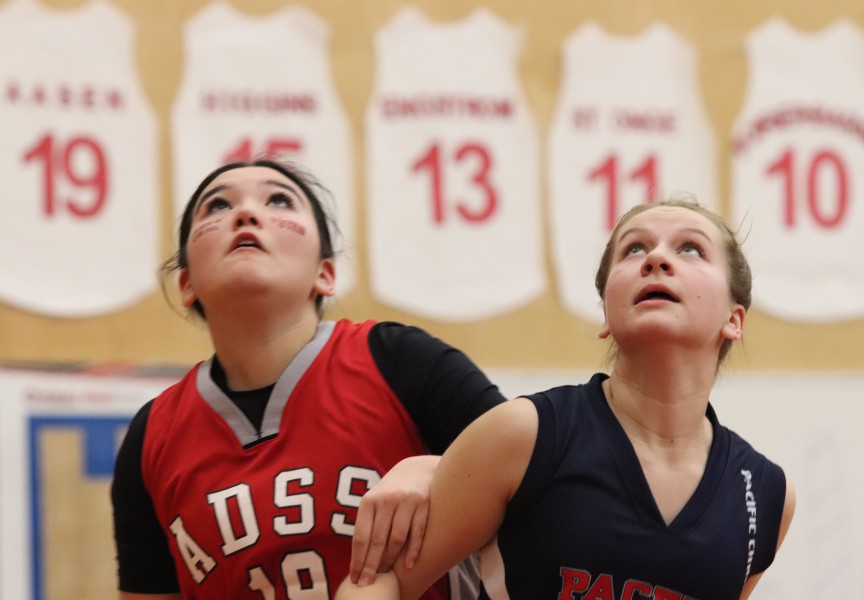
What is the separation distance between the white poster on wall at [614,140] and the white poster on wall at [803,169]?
132mm

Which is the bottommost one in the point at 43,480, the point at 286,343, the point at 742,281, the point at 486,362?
the point at 43,480

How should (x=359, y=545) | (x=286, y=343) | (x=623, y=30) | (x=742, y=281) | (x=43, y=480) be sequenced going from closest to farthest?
(x=359, y=545), (x=742, y=281), (x=286, y=343), (x=43, y=480), (x=623, y=30)

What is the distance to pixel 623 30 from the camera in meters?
2.94

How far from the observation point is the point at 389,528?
1249 millimetres

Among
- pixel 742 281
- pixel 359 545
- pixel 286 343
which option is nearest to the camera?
pixel 359 545

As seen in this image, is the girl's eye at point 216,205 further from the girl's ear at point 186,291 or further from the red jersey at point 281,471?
the red jersey at point 281,471

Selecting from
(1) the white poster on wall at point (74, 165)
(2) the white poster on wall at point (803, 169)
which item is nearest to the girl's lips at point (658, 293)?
(1) the white poster on wall at point (74, 165)

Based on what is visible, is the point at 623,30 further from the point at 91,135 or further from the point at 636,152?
the point at 91,135

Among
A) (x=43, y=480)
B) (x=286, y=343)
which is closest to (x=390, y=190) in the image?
(x=43, y=480)

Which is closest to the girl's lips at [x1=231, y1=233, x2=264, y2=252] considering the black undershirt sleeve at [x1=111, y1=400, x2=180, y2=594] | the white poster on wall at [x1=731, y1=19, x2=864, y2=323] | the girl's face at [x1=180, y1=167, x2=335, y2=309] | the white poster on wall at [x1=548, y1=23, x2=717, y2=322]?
→ the girl's face at [x1=180, y1=167, x2=335, y2=309]

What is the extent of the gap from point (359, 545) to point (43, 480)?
1.36 m

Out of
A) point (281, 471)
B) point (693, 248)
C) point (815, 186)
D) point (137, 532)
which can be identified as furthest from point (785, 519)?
point (815, 186)

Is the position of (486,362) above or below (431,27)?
below

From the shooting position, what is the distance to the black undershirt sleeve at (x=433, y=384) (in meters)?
1.48
